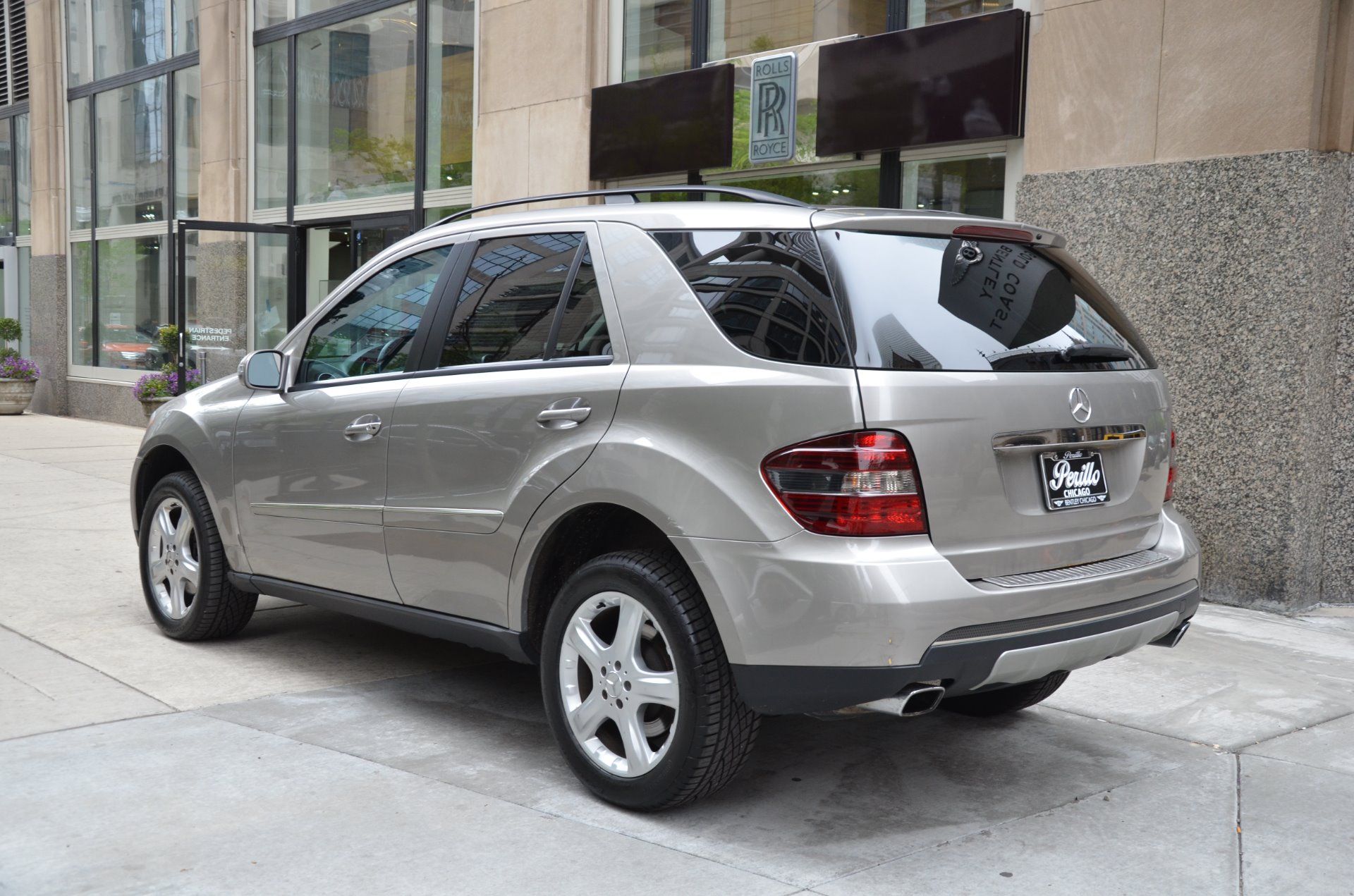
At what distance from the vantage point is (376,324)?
4902 mm

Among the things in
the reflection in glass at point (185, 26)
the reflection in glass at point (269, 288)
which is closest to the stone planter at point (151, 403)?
the reflection in glass at point (269, 288)

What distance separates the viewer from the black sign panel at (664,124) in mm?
9773

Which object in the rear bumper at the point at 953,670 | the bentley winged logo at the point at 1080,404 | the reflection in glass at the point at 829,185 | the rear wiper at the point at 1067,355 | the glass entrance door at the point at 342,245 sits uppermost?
the reflection in glass at the point at 829,185

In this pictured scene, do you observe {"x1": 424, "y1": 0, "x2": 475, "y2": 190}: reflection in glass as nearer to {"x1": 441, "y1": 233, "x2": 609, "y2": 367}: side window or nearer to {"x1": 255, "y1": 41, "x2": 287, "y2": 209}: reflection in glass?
{"x1": 255, "y1": 41, "x2": 287, "y2": 209}: reflection in glass

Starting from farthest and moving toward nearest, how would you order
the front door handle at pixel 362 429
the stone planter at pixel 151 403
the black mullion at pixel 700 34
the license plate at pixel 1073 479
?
the stone planter at pixel 151 403
the black mullion at pixel 700 34
the front door handle at pixel 362 429
the license plate at pixel 1073 479

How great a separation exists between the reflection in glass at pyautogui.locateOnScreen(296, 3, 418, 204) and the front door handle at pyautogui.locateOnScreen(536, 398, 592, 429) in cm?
981

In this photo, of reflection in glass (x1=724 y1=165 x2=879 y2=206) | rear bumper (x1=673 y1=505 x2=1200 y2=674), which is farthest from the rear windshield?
reflection in glass (x1=724 y1=165 x2=879 y2=206)

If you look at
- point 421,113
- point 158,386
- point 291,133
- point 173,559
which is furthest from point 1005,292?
Answer: point 158,386

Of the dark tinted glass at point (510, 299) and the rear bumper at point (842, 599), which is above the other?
the dark tinted glass at point (510, 299)

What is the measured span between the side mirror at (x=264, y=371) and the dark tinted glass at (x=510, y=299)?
1016mm

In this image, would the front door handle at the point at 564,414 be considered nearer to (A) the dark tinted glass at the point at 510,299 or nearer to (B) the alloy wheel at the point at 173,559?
(A) the dark tinted glass at the point at 510,299

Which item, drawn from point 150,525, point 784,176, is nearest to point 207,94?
point 784,176

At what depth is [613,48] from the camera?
1105 centimetres

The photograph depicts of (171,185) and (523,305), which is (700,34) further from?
(171,185)
